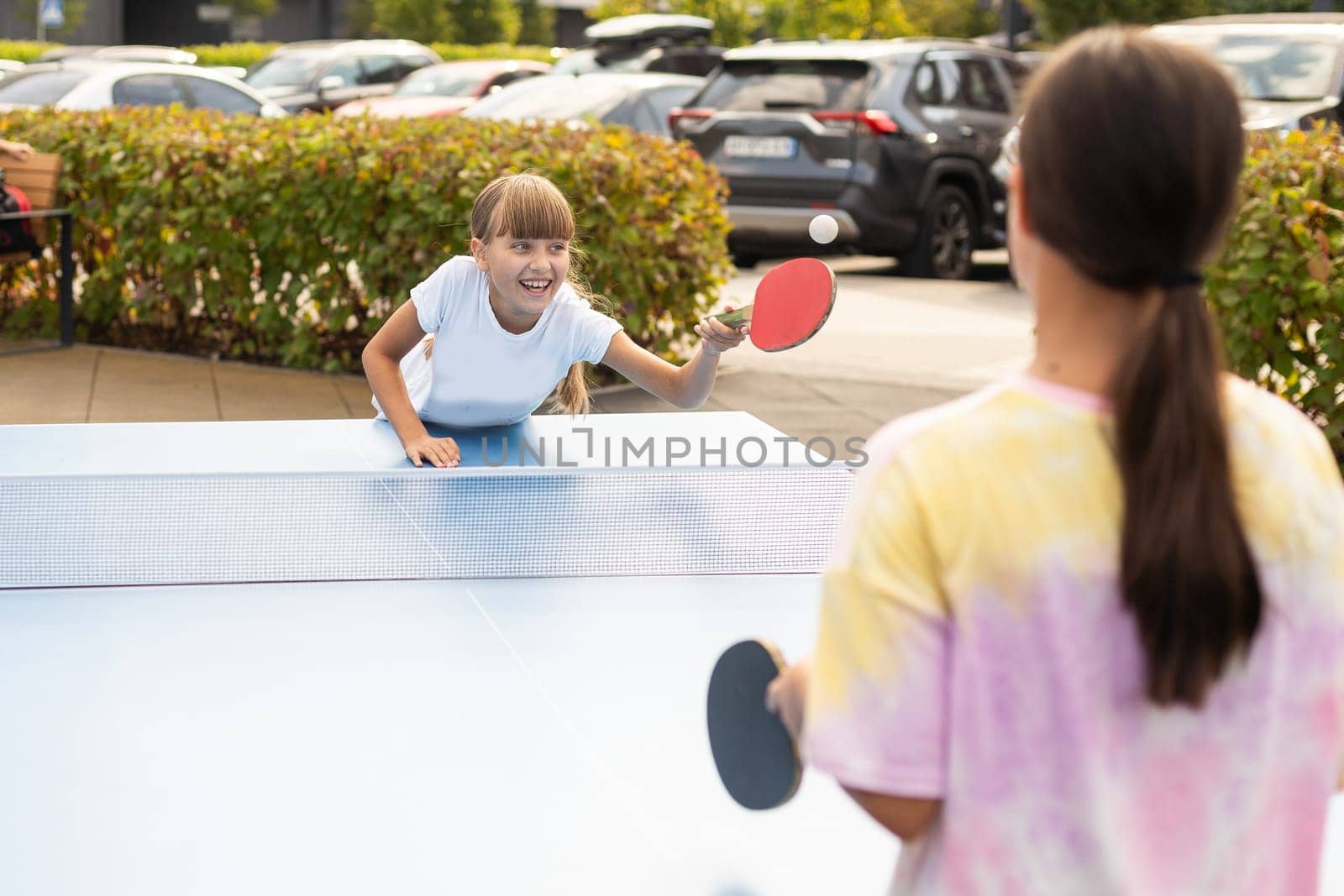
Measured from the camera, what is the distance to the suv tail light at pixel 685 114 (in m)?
11.8

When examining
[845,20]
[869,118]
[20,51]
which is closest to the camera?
[869,118]

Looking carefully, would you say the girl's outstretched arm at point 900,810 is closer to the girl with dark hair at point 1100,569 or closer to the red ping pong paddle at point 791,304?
the girl with dark hair at point 1100,569

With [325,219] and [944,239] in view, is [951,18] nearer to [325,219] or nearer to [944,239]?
[944,239]

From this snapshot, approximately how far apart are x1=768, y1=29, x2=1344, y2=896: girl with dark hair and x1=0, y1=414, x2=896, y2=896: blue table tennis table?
1.26 metres

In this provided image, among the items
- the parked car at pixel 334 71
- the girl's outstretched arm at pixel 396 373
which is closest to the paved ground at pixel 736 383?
the girl's outstretched arm at pixel 396 373

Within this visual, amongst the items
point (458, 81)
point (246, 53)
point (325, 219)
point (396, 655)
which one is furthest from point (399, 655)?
point (246, 53)

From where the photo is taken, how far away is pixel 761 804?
2.13m

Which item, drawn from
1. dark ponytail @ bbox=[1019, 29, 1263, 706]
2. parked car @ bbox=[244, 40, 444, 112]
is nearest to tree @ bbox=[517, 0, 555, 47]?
parked car @ bbox=[244, 40, 444, 112]

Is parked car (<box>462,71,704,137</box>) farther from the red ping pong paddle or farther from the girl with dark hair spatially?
the girl with dark hair

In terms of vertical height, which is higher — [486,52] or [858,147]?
[486,52]

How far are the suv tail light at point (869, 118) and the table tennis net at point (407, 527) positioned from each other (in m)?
7.02

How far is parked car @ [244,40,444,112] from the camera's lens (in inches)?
787

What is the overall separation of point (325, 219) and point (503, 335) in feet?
10.0

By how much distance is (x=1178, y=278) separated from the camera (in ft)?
4.55
